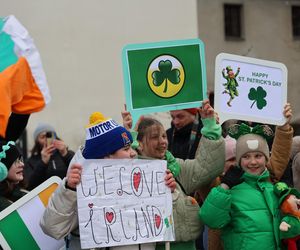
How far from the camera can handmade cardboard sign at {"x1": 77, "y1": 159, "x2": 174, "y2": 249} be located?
4023 millimetres

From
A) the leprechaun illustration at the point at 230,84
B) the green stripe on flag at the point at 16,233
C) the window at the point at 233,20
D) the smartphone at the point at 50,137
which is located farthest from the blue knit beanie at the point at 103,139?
the window at the point at 233,20

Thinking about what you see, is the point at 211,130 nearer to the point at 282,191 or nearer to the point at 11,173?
the point at 282,191

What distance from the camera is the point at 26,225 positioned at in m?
4.45

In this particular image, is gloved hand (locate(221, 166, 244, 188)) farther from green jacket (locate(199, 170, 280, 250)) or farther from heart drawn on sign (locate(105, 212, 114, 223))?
heart drawn on sign (locate(105, 212, 114, 223))

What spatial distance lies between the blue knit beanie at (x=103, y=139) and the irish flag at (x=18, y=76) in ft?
3.18

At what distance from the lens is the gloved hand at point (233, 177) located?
14.9ft

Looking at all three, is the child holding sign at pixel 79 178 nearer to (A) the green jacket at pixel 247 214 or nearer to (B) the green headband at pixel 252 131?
(A) the green jacket at pixel 247 214

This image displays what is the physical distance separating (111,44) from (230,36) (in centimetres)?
701

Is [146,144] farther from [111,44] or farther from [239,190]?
[111,44]

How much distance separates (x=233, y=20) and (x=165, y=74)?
57.9ft

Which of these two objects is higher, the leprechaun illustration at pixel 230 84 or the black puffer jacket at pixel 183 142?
the leprechaun illustration at pixel 230 84

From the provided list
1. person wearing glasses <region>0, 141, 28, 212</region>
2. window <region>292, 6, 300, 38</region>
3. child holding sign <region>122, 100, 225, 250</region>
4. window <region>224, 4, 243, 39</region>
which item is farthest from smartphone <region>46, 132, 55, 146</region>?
window <region>292, 6, 300, 38</region>

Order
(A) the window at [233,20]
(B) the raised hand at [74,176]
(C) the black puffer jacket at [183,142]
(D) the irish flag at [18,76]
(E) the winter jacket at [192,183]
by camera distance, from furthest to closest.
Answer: (A) the window at [233,20], (C) the black puffer jacket at [183,142], (D) the irish flag at [18,76], (E) the winter jacket at [192,183], (B) the raised hand at [74,176]

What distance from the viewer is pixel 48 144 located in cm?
762
